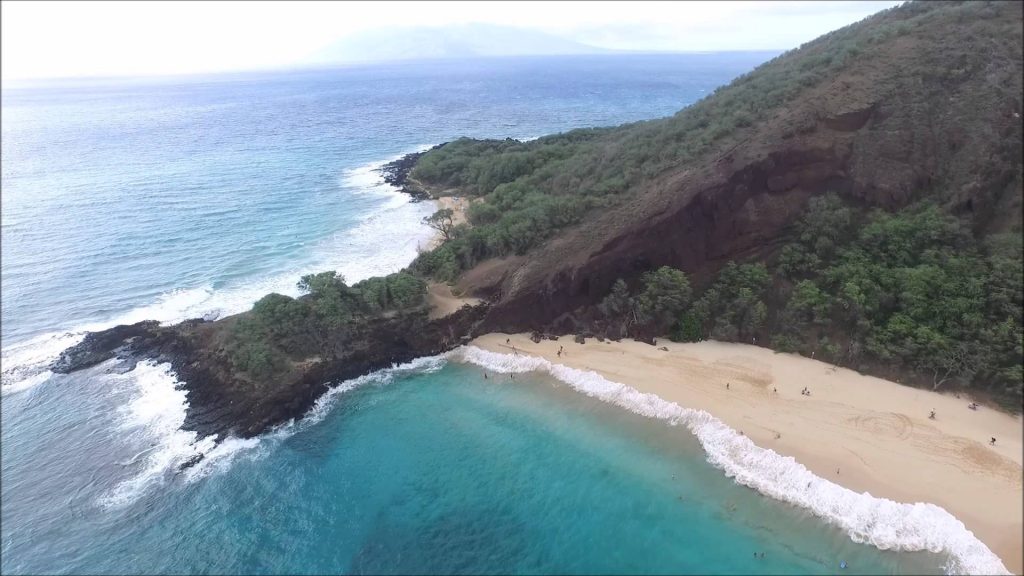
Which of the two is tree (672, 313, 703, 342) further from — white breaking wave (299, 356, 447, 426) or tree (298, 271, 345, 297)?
tree (298, 271, 345, 297)

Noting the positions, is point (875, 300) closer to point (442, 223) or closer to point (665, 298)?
point (665, 298)

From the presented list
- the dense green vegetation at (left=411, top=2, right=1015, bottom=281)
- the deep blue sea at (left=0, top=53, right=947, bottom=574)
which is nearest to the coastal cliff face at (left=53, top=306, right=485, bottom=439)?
the deep blue sea at (left=0, top=53, right=947, bottom=574)

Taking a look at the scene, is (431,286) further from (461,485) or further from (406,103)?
(406,103)

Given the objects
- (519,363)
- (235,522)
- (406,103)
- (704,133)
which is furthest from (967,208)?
(406,103)

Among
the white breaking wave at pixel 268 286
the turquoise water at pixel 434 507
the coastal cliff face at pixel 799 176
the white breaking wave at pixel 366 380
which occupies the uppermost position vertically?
the coastal cliff face at pixel 799 176

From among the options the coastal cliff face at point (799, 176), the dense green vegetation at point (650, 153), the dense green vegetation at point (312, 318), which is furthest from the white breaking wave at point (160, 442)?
the dense green vegetation at point (650, 153)

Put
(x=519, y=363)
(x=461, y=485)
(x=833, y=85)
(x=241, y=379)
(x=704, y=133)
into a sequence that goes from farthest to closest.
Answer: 1. (x=704, y=133)
2. (x=833, y=85)
3. (x=519, y=363)
4. (x=241, y=379)
5. (x=461, y=485)

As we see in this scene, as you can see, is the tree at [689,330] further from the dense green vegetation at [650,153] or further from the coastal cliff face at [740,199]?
the dense green vegetation at [650,153]

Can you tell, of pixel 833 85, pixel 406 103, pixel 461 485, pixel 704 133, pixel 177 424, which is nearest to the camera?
pixel 461 485
